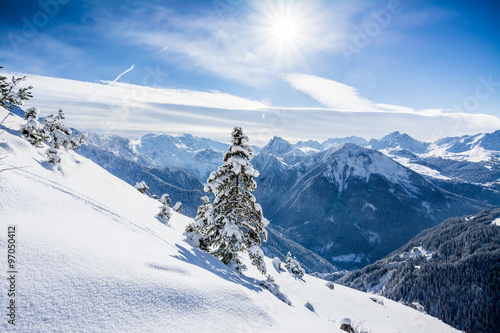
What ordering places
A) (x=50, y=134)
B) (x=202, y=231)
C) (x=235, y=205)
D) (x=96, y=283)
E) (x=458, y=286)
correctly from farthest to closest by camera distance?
(x=458, y=286) → (x=50, y=134) → (x=235, y=205) → (x=202, y=231) → (x=96, y=283)

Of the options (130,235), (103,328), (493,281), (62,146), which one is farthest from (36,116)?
(493,281)

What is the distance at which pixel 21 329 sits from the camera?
114 inches

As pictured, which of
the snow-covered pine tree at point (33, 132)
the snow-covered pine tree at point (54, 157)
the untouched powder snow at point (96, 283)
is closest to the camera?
the untouched powder snow at point (96, 283)

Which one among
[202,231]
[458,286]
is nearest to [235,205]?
[202,231]

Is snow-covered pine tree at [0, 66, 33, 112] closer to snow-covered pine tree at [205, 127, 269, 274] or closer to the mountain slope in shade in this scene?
snow-covered pine tree at [205, 127, 269, 274]

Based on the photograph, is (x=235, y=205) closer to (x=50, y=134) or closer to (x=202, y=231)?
(x=202, y=231)

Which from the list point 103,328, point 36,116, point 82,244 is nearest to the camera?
point 103,328

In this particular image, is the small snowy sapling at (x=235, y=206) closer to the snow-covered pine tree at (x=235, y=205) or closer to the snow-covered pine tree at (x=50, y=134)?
the snow-covered pine tree at (x=235, y=205)

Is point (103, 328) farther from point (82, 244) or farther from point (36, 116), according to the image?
point (36, 116)

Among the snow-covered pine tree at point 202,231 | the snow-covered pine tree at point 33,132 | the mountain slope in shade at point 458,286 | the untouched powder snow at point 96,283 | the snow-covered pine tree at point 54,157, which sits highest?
the snow-covered pine tree at point 33,132

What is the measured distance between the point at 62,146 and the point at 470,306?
22010cm

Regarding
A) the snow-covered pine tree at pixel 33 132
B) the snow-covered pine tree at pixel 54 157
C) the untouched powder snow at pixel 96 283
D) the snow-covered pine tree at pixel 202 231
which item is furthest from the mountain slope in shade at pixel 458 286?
the snow-covered pine tree at pixel 33 132

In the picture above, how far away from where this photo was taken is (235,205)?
15836mm

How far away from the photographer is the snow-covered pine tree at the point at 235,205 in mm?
14414
